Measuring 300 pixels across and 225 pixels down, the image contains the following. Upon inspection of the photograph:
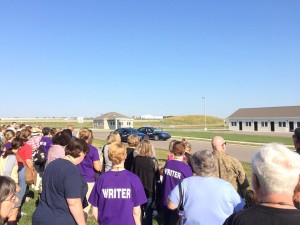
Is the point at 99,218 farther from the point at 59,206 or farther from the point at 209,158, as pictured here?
the point at 209,158

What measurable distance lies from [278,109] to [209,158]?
6556 centimetres

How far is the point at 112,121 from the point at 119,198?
213 feet

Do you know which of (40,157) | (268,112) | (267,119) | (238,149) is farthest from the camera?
(268,112)

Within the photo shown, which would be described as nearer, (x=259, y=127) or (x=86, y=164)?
(x=86, y=164)

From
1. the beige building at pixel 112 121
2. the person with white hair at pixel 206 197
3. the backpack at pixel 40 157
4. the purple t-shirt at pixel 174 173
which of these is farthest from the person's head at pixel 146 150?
the beige building at pixel 112 121

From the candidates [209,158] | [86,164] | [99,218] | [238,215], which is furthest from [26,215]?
[238,215]

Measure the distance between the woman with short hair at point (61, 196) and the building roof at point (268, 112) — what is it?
6001 centimetres

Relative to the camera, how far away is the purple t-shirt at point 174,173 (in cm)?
506

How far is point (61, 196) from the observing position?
144 inches

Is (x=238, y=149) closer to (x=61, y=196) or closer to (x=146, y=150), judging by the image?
(x=146, y=150)

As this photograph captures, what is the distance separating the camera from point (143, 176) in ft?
19.2

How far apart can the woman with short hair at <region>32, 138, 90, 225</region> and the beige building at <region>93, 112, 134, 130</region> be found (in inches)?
2447

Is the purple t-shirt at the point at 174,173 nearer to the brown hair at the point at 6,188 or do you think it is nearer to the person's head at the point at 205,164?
the person's head at the point at 205,164

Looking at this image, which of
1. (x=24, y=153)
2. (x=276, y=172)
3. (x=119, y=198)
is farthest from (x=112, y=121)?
(x=276, y=172)
